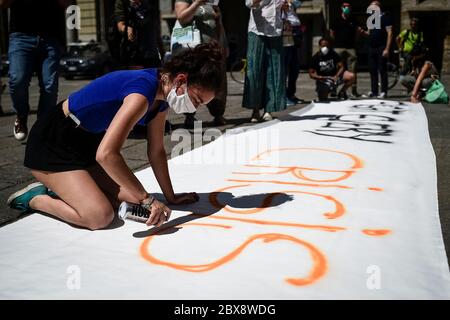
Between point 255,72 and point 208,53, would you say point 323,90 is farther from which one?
point 208,53

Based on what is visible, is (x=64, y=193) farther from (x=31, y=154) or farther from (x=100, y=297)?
(x=100, y=297)

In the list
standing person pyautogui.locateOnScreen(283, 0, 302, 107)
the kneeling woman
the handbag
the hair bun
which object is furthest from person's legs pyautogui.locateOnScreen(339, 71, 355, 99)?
the hair bun

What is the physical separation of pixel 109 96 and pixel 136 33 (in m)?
2.49

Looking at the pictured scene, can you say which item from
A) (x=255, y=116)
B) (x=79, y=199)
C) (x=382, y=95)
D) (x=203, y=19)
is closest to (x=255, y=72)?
(x=255, y=116)

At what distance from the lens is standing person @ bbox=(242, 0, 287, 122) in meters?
5.42

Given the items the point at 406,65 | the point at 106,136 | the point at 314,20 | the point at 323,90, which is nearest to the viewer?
the point at 106,136

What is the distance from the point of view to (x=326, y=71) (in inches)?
300

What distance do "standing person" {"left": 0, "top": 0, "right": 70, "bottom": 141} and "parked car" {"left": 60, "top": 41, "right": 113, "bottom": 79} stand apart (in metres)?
10.8

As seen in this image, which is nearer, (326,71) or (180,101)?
(180,101)

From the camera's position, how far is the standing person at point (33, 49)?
4.18 m

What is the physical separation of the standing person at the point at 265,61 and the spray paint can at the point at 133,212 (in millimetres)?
3384

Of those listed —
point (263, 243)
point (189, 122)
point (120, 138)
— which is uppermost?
point (120, 138)

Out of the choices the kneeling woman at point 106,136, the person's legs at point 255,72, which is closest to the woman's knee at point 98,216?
the kneeling woman at point 106,136
